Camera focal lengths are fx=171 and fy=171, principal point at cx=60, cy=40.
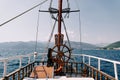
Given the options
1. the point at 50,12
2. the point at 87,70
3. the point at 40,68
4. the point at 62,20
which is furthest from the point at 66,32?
the point at 40,68

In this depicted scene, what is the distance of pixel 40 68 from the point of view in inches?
322

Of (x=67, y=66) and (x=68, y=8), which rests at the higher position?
(x=68, y=8)

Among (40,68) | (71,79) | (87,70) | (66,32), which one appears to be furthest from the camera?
(66,32)

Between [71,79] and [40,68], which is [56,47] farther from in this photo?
[71,79]

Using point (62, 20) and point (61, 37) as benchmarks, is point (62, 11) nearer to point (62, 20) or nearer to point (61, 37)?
point (62, 20)

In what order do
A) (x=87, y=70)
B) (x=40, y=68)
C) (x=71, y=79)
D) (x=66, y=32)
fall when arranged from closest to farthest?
(x=71, y=79), (x=40, y=68), (x=87, y=70), (x=66, y=32)

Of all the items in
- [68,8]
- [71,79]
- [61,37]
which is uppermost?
[68,8]

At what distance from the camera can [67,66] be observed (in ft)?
37.4

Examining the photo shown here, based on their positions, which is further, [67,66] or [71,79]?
[67,66]

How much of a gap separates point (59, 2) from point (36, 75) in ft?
15.9

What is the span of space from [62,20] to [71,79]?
425 cm

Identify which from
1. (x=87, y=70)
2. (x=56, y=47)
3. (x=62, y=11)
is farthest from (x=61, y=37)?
(x=87, y=70)

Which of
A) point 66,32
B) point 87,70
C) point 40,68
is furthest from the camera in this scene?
point 66,32

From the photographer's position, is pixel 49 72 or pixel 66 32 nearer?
pixel 49 72
